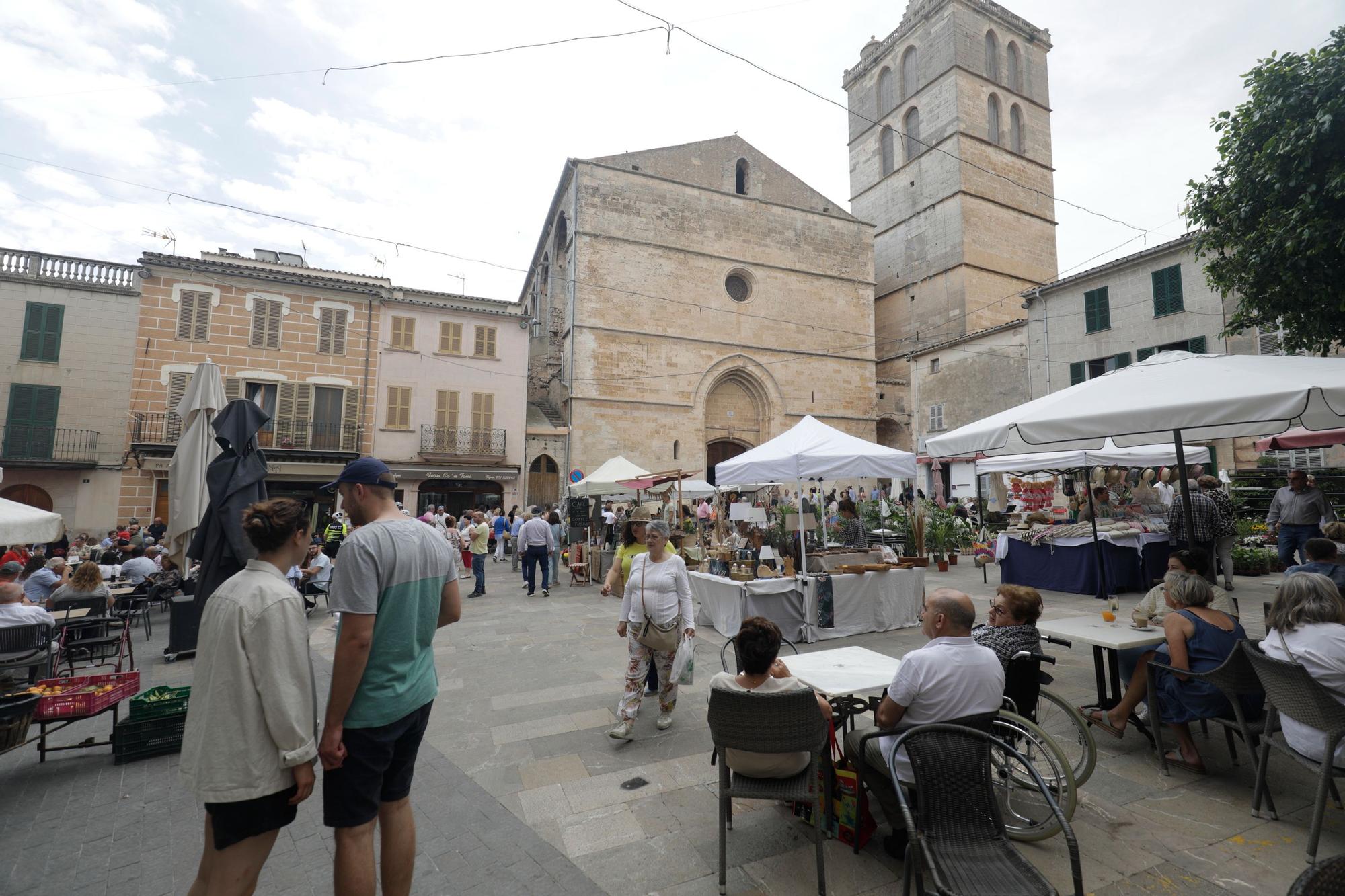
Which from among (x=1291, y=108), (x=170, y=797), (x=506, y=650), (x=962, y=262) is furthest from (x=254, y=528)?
(x=962, y=262)

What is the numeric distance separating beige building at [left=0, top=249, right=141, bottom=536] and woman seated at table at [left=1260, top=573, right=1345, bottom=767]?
2155cm

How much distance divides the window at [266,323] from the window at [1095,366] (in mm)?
23316

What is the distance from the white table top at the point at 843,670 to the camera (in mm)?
2865

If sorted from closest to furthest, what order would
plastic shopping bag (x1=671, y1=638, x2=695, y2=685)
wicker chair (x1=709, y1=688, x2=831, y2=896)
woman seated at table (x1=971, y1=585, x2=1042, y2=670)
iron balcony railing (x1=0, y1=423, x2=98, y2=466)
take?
1. wicker chair (x1=709, y1=688, x2=831, y2=896)
2. woman seated at table (x1=971, y1=585, x2=1042, y2=670)
3. plastic shopping bag (x1=671, y1=638, x2=695, y2=685)
4. iron balcony railing (x1=0, y1=423, x2=98, y2=466)

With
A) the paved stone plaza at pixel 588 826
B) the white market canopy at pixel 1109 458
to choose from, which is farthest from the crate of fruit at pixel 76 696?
the white market canopy at pixel 1109 458

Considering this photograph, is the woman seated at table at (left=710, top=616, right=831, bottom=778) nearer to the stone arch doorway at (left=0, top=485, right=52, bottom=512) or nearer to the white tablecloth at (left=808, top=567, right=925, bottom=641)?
the white tablecloth at (left=808, top=567, right=925, bottom=641)

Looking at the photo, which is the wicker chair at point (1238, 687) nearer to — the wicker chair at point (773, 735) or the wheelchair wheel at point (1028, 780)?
the wheelchair wheel at point (1028, 780)

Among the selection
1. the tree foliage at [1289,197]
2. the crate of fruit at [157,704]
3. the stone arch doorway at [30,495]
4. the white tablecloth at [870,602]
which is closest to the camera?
the crate of fruit at [157,704]

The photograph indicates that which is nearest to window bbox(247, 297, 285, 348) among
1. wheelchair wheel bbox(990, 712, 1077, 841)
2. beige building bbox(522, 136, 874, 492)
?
beige building bbox(522, 136, 874, 492)

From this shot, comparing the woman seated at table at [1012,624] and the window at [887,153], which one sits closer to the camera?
the woman seated at table at [1012,624]

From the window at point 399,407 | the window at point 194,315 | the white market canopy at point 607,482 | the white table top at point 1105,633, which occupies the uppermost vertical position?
the window at point 194,315

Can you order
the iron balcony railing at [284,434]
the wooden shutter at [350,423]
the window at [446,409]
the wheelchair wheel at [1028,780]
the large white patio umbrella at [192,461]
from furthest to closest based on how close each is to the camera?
the window at [446,409] < the wooden shutter at [350,423] < the iron balcony railing at [284,434] < the large white patio umbrella at [192,461] < the wheelchair wheel at [1028,780]

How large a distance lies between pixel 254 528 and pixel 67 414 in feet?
64.0

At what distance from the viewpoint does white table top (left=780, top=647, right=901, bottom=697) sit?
9.40 feet
